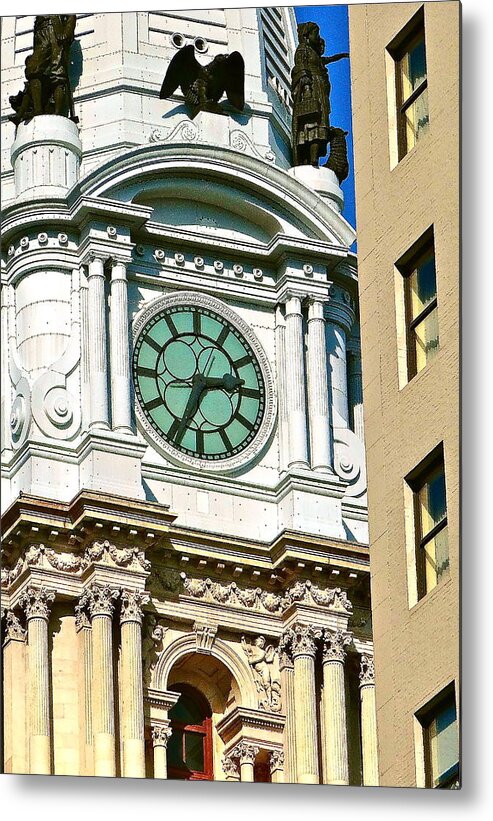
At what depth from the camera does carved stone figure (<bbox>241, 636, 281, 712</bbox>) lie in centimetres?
2170

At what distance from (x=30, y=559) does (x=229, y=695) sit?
4.61 ft

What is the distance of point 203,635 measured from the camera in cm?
2208

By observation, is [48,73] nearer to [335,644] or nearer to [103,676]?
[103,676]

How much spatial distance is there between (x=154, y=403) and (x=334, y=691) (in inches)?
74.3

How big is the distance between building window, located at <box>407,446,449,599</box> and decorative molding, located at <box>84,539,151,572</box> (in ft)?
9.45

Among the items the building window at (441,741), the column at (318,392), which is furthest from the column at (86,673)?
the building window at (441,741)

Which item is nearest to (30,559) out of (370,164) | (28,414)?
(28,414)

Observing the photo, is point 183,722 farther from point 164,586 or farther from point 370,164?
point 370,164

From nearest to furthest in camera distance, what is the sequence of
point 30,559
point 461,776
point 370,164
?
point 461,776
point 370,164
point 30,559

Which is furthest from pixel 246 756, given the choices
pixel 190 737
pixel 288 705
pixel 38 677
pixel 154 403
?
pixel 154 403

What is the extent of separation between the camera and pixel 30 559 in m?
21.5

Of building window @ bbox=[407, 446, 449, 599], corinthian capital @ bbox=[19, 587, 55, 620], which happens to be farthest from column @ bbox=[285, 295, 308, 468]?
building window @ bbox=[407, 446, 449, 599]

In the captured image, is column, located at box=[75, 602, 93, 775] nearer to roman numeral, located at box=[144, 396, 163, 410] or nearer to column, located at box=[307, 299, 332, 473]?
roman numeral, located at box=[144, 396, 163, 410]

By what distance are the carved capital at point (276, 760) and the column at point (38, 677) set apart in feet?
3.99
